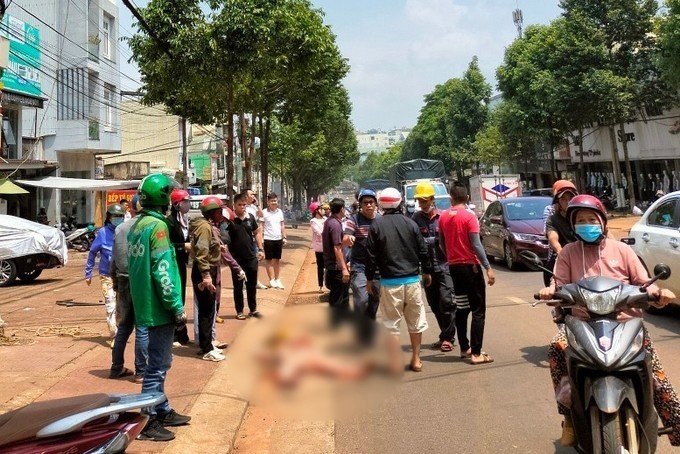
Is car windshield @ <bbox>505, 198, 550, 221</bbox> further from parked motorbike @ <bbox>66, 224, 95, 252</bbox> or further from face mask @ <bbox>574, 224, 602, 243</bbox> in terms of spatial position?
parked motorbike @ <bbox>66, 224, 95, 252</bbox>

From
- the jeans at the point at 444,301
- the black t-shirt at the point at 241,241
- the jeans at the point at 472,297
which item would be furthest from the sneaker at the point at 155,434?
the black t-shirt at the point at 241,241

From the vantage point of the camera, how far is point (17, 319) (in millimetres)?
9922

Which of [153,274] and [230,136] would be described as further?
[230,136]

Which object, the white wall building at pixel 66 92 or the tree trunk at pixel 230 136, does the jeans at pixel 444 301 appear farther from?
the white wall building at pixel 66 92

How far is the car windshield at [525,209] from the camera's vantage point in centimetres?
1477

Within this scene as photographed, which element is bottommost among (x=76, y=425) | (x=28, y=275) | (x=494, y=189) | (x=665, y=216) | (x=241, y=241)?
(x=76, y=425)

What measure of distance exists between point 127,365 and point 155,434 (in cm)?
241

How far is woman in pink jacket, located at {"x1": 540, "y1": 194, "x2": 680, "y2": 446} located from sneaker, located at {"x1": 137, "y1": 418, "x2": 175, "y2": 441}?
255 centimetres

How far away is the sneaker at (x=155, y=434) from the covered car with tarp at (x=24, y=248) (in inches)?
439

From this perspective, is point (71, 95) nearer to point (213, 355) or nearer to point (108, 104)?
point (108, 104)

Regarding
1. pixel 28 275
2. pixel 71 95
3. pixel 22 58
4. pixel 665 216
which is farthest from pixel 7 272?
pixel 71 95

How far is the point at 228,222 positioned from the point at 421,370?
4.00 meters

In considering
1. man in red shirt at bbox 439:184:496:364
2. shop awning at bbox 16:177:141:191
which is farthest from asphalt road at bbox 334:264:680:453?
shop awning at bbox 16:177:141:191

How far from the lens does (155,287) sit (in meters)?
4.53
